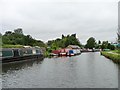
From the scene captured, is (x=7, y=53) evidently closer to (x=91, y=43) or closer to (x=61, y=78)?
(x=61, y=78)

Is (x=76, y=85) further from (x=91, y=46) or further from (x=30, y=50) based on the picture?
(x=91, y=46)

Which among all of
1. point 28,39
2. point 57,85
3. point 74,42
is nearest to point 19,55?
point 57,85

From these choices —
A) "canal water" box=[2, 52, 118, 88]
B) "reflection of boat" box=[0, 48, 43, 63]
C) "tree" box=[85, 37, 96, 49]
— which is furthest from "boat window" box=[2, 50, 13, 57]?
"tree" box=[85, 37, 96, 49]

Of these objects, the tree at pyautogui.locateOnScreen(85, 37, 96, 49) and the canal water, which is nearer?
the canal water

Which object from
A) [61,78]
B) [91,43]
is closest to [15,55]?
[61,78]

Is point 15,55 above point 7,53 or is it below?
below

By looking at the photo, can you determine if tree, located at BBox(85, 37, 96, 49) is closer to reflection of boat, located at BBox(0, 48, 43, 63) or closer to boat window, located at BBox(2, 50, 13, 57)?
reflection of boat, located at BBox(0, 48, 43, 63)

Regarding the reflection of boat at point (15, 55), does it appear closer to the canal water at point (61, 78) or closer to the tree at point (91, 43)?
the canal water at point (61, 78)

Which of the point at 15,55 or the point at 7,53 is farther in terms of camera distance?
the point at 15,55

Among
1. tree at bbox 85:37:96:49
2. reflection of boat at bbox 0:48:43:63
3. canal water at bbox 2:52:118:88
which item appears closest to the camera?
canal water at bbox 2:52:118:88

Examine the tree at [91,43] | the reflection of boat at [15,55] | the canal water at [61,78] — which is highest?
the tree at [91,43]

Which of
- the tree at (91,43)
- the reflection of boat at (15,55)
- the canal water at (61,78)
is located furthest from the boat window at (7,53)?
the tree at (91,43)

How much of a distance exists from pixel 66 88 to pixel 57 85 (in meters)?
1.16

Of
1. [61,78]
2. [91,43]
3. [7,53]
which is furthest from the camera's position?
[91,43]
